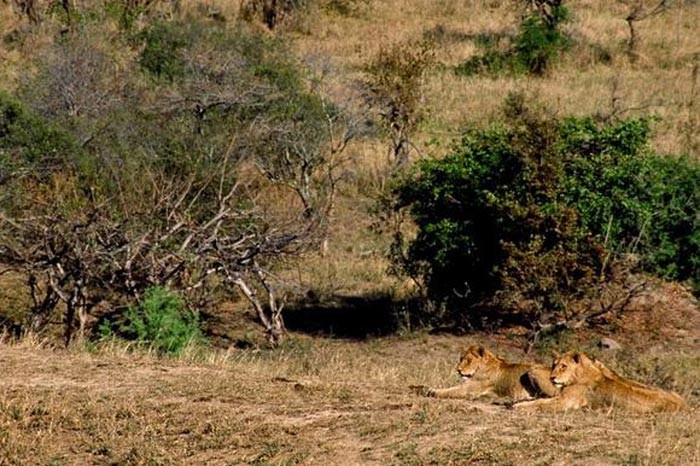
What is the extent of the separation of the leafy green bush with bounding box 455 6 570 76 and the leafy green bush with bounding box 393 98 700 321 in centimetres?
1397

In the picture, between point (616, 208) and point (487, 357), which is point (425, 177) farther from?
point (487, 357)

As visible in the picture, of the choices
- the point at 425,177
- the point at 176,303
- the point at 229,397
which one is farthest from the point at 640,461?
the point at 425,177

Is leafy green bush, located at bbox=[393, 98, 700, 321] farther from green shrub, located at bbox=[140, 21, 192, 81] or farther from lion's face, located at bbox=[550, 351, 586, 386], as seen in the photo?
green shrub, located at bbox=[140, 21, 192, 81]

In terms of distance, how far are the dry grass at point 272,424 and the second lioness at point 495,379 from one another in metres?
0.43

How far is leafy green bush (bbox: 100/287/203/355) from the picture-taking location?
42.8ft

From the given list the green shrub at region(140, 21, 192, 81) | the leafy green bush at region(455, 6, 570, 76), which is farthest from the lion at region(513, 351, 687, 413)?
the leafy green bush at region(455, 6, 570, 76)

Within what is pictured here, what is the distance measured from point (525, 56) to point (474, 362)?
22.6 m

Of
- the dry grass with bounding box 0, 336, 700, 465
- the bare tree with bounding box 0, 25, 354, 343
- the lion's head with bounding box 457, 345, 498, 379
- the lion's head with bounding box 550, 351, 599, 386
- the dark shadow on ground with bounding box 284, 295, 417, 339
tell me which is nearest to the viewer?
the dry grass with bounding box 0, 336, 700, 465

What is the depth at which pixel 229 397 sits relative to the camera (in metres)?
9.31

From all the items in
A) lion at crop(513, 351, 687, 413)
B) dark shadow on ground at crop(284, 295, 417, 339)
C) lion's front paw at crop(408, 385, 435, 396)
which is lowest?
dark shadow on ground at crop(284, 295, 417, 339)

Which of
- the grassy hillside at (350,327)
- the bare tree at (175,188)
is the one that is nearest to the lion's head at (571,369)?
the grassy hillside at (350,327)

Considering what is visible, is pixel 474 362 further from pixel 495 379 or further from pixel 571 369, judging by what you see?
pixel 571 369

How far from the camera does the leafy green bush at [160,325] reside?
1303 cm

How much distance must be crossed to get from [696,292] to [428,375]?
21.0 feet
